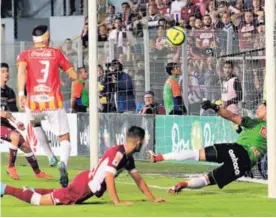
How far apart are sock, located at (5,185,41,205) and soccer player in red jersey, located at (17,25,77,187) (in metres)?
3.09

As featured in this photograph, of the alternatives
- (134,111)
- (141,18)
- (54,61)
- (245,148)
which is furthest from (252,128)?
(141,18)

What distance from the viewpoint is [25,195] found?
497 inches

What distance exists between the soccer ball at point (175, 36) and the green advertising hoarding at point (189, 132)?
1248mm

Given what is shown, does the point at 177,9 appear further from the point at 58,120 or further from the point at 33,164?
the point at 58,120

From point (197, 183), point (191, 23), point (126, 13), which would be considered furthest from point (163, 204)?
point (126, 13)

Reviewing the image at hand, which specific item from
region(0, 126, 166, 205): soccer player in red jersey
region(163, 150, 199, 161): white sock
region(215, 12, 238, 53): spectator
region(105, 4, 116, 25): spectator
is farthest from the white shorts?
region(105, 4, 116, 25): spectator

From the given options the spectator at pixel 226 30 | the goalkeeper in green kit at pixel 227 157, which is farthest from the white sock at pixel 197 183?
the spectator at pixel 226 30

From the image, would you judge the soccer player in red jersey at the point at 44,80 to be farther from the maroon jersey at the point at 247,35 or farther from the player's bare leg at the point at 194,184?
the maroon jersey at the point at 247,35

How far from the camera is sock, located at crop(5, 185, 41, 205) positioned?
1260cm

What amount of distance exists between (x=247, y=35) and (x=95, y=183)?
280 inches

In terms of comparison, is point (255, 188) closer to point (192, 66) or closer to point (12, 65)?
point (192, 66)

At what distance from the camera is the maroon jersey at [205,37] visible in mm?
19750

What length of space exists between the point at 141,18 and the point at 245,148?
8.84 meters

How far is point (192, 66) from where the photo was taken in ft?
65.7
